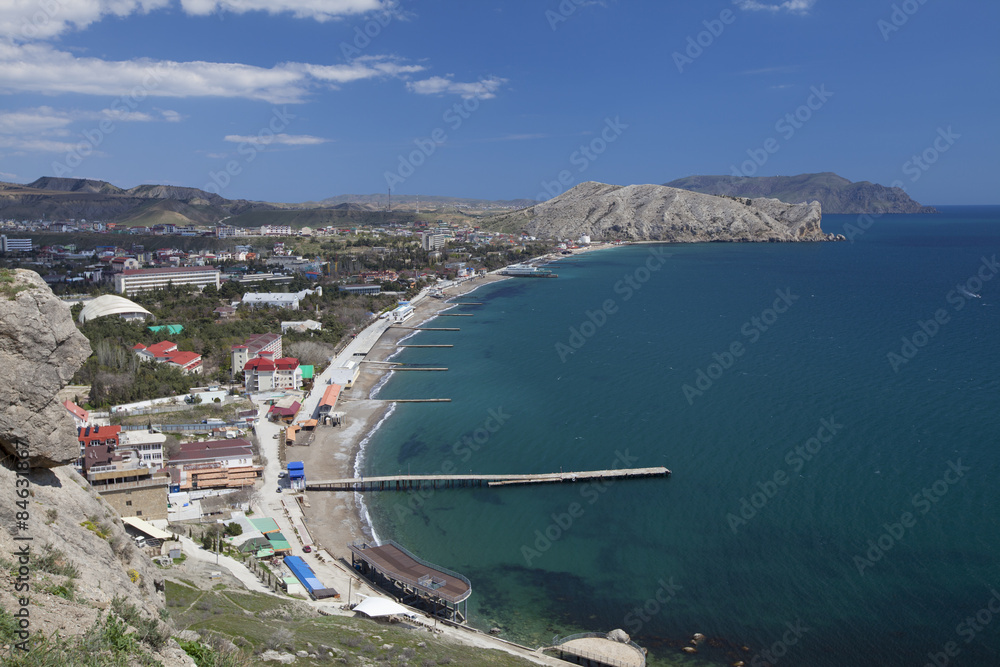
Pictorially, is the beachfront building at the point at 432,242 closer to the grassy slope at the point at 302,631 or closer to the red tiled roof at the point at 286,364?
the red tiled roof at the point at 286,364

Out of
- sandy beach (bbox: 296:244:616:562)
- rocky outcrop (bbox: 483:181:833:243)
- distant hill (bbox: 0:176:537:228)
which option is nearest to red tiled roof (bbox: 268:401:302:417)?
sandy beach (bbox: 296:244:616:562)

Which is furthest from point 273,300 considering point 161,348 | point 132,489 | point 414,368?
point 132,489

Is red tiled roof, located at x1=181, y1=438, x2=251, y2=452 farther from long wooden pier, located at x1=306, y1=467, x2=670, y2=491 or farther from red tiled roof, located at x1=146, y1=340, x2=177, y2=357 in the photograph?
red tiled roof, located at x1=146, y1=340, x2=177, y2=357

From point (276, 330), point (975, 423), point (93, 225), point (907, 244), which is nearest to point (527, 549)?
point (975, 423)

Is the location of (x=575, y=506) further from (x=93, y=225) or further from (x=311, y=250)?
(x=93, y=225)

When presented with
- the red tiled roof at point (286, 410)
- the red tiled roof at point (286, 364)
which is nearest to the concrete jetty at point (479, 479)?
the red tiled roof at point (286, 410)

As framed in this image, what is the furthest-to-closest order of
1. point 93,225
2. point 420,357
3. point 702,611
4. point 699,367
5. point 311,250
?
point 93,225 → point 311,250 → point 420,357 → point 699,367 → point 702,611
